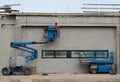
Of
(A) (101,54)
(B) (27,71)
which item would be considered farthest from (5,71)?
(A) (101,54)

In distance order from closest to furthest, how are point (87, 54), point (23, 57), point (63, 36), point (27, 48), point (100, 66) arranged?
point (23, 57)
point (100, 66)
point (27, 48)
point (63, 36)
point (87, 54)

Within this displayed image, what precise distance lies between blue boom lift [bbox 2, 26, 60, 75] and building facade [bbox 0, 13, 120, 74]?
25.4 inches

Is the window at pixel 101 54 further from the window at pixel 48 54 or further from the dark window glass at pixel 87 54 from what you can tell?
the window at pixel 48 54

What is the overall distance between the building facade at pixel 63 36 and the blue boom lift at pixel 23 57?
65cm

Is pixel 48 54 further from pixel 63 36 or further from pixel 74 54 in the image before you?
pixel 74 54

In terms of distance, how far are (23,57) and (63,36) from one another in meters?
4.17

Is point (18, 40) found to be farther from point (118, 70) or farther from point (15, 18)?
point (118, 70)

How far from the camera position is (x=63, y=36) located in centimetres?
4156

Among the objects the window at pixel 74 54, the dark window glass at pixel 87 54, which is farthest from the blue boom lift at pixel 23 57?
the dark window glass at pixel 87 54

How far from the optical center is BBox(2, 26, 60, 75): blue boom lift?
A: 3931cm

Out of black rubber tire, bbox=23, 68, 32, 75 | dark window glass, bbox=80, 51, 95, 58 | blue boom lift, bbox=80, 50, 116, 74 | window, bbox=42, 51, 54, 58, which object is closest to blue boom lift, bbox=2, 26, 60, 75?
black rubber tire, bbox=23, 68, 32, 75

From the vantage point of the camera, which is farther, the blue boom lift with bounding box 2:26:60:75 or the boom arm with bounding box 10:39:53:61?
the boom arm with bounding box 10:39:53:61

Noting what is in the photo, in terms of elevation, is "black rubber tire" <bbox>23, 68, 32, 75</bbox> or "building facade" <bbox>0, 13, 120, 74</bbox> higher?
"building facade" <bbox>0, 13, 120, 74</bbox>

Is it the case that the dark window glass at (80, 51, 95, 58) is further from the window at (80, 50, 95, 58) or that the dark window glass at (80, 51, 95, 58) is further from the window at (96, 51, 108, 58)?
the window at (96, 51, 108, 58)
